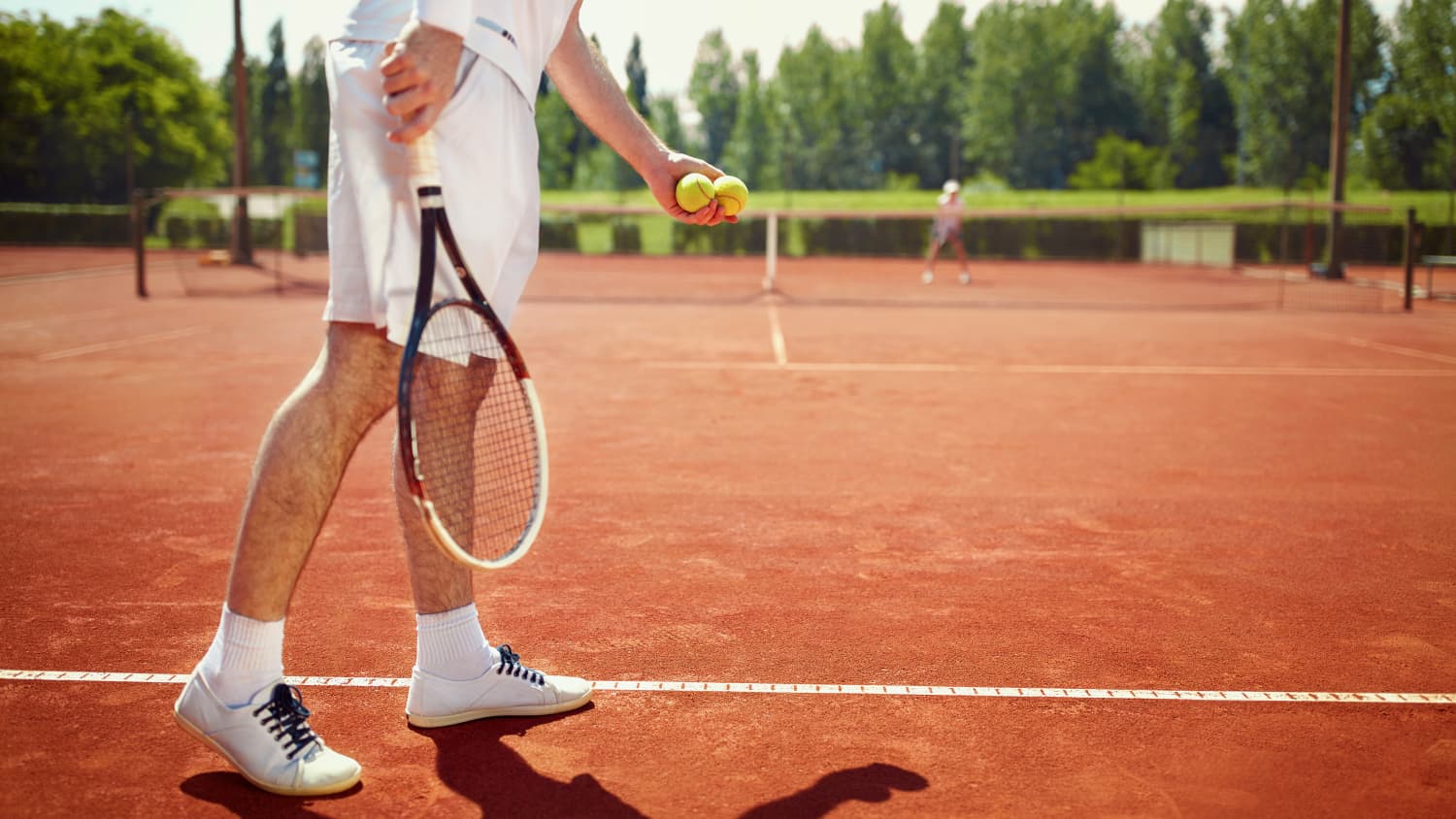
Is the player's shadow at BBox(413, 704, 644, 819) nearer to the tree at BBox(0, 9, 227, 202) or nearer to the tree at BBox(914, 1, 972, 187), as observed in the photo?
the tree at BBox(0, 9, 227, 202)

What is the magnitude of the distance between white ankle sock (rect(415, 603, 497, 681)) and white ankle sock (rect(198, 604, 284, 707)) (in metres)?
0.35

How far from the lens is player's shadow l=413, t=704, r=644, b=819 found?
7.51 ft

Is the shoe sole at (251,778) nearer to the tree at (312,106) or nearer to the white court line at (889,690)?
the white court line at (889,690)

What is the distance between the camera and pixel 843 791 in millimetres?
2367

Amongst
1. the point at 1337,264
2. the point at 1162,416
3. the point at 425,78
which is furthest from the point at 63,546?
the point at 1337,264

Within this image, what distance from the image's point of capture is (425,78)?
2.21 m

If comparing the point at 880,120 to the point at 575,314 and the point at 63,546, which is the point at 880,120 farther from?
the point at 63,546

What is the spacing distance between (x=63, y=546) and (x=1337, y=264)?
66.0 feet

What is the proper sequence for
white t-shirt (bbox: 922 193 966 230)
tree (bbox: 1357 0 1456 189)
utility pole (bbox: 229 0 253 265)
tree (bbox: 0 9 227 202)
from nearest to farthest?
white t-shirt (bbox: 922 193 966 230) < utility pole (bbox: 229 0 253 265) < tree (bbox: 1357 0 1456 189) < tree (bbox: 0 9 227 202)

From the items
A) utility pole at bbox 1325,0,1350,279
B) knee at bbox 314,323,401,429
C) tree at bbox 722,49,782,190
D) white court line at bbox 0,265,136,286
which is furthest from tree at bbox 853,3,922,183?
knee at bbox 314,323,401,429

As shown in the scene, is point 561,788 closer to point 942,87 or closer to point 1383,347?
point 1383,347

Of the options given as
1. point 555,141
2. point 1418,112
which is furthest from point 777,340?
point 555,141

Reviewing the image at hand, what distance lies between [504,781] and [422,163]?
3.72 ft

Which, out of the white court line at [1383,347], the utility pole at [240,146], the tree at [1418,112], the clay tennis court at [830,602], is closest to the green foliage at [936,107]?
the tree at [1418,112]
